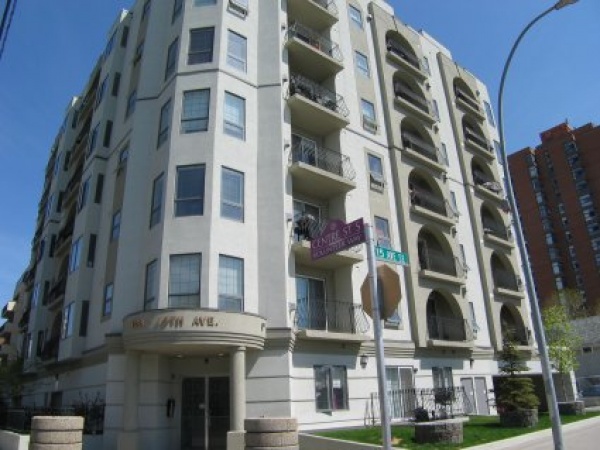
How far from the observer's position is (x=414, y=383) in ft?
76.7

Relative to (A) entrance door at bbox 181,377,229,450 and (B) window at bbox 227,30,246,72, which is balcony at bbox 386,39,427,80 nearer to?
(B) window at bbox 227,30,246,72

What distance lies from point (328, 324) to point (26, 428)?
1329 cm

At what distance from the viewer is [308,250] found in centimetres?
2008

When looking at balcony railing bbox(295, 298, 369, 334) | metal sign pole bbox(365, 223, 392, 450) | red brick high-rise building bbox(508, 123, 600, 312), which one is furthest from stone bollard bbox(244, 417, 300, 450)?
red brick high-rise building bbox(508, 123, 600, 312)

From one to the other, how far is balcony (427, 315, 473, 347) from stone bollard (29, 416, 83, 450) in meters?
18.5

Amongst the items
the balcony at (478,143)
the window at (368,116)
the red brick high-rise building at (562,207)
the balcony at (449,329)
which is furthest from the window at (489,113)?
the red brick high-rise building at (562,207)

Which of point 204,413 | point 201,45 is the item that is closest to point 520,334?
point 204,413

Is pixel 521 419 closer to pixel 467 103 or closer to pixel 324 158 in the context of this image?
pixel 324 158

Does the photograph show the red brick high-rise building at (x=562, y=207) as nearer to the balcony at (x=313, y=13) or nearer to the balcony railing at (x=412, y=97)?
the balcony railing at (x=412, y=97)

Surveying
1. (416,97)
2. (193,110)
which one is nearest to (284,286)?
(193,110)

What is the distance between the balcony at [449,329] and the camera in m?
26.7

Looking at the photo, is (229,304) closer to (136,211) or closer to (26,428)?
(136,211)

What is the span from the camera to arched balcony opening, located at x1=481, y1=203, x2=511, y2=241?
34781mm

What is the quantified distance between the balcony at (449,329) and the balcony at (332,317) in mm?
6664
